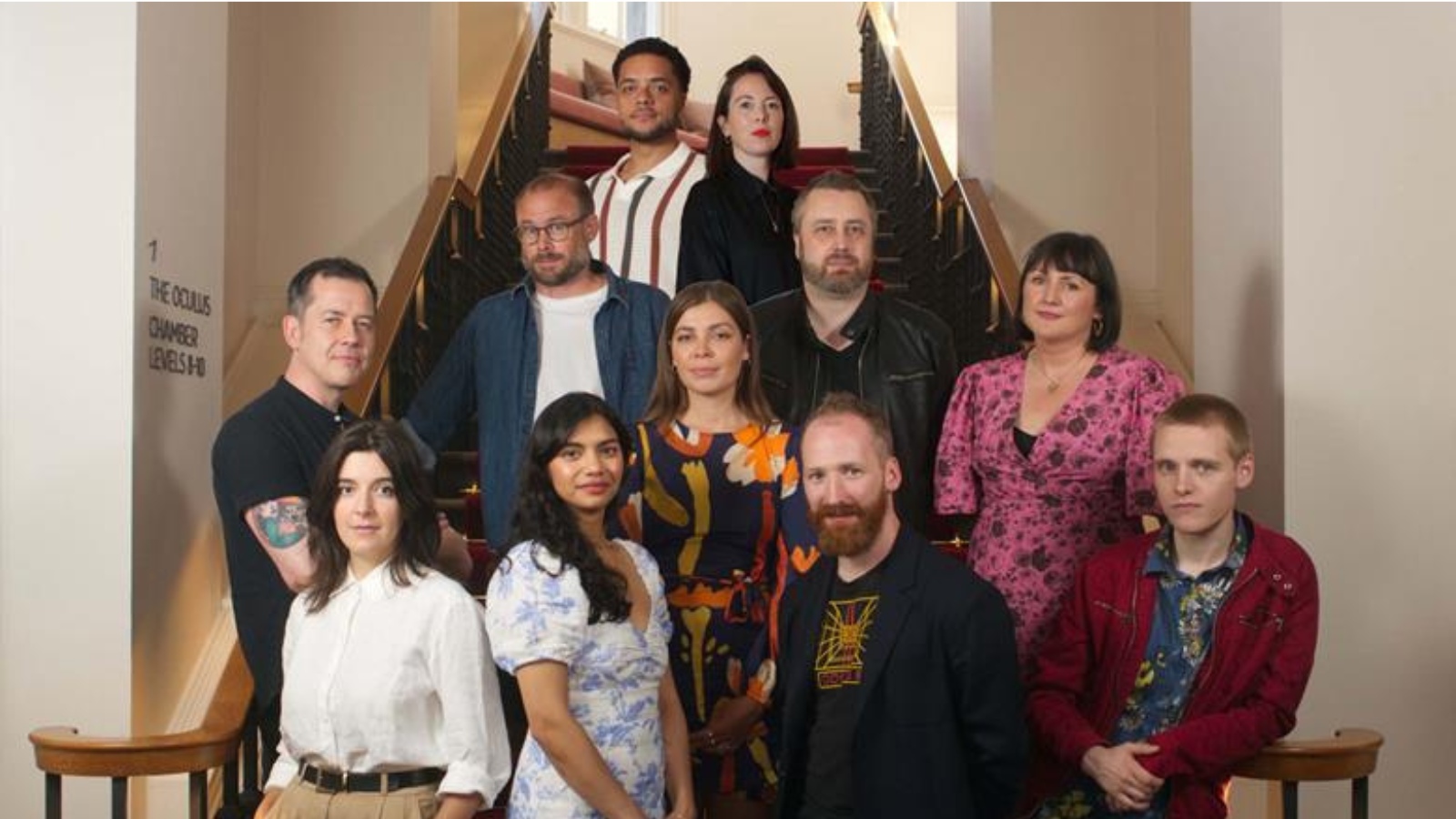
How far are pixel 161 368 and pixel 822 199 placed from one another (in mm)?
1699

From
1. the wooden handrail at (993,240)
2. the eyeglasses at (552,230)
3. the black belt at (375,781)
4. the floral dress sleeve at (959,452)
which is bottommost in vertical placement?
the black belt at (375,781)

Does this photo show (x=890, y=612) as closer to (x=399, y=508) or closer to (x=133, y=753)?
(x=399, y=508)

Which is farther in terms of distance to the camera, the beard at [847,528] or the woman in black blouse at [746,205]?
the woman in black blouse at [746,205]

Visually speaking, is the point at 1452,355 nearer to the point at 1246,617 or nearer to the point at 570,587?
the point at 1246,617

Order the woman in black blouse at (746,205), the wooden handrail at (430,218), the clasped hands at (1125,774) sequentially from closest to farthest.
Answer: the clasped hands at (1125,774), the woman in black blouse at (746,205), the wooden handrail at (430,218)

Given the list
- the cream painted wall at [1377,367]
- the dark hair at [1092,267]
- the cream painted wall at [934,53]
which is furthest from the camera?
the cream painted wall at [934,53]

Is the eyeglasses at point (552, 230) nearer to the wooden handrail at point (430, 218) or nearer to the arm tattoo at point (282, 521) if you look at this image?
the wooden handrail at point (430, 218)

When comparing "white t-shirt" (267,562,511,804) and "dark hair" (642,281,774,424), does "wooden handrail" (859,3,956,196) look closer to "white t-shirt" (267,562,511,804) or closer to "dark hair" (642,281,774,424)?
"dark hair" (642,281,774,424)

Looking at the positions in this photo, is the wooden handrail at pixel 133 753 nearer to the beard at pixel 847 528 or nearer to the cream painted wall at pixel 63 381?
the cream painted wall at pixel 63 381

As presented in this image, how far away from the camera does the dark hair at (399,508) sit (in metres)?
3.00

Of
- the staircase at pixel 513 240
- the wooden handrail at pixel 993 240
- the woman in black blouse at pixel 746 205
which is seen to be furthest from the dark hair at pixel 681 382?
the wooden handrail at pixel 993 240

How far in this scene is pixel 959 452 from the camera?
356 cm

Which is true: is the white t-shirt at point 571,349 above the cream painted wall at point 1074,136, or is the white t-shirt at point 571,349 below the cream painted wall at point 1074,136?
below

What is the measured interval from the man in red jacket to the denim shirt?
1110 mm
